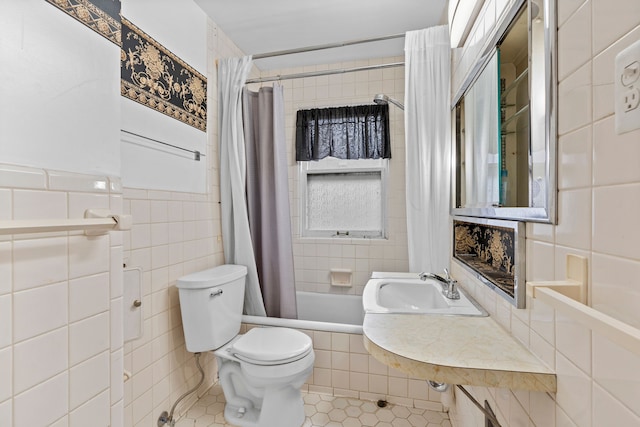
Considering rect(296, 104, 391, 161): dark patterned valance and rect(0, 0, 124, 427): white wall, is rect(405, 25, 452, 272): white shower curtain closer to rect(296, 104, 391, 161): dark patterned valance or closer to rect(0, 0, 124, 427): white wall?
rect(296, 104, 391, 161): dark patterned valance

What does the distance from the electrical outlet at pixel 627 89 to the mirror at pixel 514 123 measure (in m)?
0.19

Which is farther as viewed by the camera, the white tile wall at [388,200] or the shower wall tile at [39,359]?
the white tile wall at [388,200]

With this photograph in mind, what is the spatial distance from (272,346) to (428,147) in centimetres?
145

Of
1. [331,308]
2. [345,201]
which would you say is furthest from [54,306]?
[345,201]

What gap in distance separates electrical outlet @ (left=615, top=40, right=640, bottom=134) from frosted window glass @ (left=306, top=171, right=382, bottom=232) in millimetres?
2096

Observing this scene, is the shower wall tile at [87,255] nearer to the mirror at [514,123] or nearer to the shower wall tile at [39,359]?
the shower wall tile at [39,359]

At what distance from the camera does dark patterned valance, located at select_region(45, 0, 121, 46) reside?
0.84m

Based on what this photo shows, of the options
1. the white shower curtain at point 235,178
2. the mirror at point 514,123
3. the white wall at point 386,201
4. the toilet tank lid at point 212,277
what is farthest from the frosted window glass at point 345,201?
the mirror at point 514,123

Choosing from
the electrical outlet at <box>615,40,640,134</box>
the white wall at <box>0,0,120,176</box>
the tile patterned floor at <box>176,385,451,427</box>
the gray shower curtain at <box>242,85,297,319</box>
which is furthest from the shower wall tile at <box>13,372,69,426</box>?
the electrical outlet at <box>615,40,640,134</box>

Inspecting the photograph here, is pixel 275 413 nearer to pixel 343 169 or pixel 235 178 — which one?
pixel 235 178

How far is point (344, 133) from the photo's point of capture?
254 centimetres

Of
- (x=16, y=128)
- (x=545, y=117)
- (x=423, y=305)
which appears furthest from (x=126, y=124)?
(x=423, y=305)

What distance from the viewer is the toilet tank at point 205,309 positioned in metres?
1.55

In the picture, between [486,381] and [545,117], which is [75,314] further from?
[545,117]
